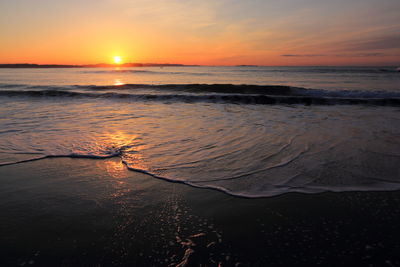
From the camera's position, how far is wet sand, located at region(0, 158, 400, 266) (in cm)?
230

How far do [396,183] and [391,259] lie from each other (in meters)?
2.07

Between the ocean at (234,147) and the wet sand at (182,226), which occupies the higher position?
the ocean at (234,147)

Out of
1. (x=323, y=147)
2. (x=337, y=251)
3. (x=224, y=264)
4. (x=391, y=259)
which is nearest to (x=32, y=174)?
(x=224, y=264)

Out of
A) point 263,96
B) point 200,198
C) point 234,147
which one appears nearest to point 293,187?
point 200,198

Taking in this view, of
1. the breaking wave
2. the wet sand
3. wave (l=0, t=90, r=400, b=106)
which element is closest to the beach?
the wet sand

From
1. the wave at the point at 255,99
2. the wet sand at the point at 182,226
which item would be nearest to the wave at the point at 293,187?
the wet sand at the point at 182,226

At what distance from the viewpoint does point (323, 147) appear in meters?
5.70

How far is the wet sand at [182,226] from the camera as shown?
2.30 m

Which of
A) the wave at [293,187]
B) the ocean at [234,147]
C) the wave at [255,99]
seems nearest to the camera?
the wave at [293,187]

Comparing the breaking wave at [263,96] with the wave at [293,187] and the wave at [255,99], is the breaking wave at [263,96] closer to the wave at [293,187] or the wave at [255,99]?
the wave at [255,99]

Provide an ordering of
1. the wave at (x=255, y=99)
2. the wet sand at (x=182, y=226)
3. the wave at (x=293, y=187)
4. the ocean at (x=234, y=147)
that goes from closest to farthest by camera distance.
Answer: the wet sand at (x=182, y=226), the wave at (x=293, y=187), the ocean at (x=234, y=147), the wave at (x=255, y=99)

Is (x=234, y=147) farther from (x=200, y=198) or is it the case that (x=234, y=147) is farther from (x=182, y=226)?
(x=182, y=226)

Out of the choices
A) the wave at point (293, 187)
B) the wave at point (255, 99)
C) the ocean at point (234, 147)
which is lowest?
the wave at point (293, 187)

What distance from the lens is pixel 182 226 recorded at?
2.79 metres
